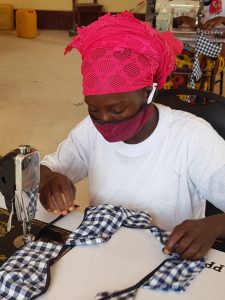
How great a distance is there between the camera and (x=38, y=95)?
5.01 meters

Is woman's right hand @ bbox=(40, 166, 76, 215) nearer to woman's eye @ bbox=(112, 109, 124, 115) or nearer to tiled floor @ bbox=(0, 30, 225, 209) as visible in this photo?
woman's eye @ bbox=(112, 109, 124, 115)

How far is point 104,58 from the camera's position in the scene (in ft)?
3.89

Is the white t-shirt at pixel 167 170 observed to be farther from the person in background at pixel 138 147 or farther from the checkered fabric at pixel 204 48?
the checkered fabric at pixel 204 48

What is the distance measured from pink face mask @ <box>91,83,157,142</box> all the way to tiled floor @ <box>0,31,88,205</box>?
1604mm

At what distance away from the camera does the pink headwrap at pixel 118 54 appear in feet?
3.89

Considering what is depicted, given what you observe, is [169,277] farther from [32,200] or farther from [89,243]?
[32,200]

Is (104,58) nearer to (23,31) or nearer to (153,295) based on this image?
(153,295)

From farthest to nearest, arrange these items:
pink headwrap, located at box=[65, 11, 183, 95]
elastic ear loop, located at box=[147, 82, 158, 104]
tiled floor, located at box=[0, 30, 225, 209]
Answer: tiled floor, located at box=[0, 30, 225, 209]
elastic ear loop, located at box=[147, 82, 158, 104]
pink headwrap, located at box=[65, 11, 183, 95]

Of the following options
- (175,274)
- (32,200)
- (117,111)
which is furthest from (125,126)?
(175,274)

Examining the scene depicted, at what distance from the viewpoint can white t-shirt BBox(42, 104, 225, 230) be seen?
1354 mm

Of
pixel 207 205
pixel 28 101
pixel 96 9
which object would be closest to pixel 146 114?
pixel 207 205

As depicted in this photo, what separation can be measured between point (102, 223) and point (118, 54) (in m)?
0.43

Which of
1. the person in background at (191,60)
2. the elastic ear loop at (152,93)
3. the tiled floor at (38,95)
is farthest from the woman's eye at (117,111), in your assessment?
the person in background at (191,60)

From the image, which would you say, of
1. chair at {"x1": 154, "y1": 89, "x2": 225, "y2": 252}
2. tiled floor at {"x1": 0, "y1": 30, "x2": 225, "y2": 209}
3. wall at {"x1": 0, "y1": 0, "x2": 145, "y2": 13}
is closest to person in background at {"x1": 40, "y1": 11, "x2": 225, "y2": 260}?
chair at {"x1": 154, "y1": 89, "x2": 225, "y2": 252}
